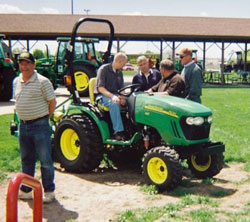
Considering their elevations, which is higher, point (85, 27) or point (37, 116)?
point (85, 27)

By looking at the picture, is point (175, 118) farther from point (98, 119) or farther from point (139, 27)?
point (139, 27)

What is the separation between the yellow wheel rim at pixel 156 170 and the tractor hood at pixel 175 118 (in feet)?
0.99

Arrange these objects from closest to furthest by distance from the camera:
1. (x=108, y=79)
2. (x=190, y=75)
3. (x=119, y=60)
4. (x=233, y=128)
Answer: (x=119, y=60) → (x=108, y=79) → (x=190, y=75) → (x=233, y=128)

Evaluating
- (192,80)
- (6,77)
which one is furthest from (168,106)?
(6,77)

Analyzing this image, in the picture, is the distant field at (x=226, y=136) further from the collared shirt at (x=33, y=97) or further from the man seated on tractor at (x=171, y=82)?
the man seated on tractor at (x=171, y=82)

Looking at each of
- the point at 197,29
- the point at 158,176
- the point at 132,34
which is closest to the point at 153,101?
the point at 158,176

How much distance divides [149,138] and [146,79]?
145cm

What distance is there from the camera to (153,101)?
18.0ft

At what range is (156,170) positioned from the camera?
5336mm

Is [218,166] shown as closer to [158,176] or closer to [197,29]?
[158,176]

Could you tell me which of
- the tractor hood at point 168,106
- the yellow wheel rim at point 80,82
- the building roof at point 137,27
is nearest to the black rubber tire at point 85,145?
the tractor hood at point 168,106

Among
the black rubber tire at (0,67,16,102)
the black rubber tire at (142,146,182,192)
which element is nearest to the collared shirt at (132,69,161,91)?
the black rubber tire at (142,146,182,192)

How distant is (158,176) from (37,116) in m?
1.61

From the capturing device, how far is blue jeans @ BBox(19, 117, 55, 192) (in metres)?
4.81
